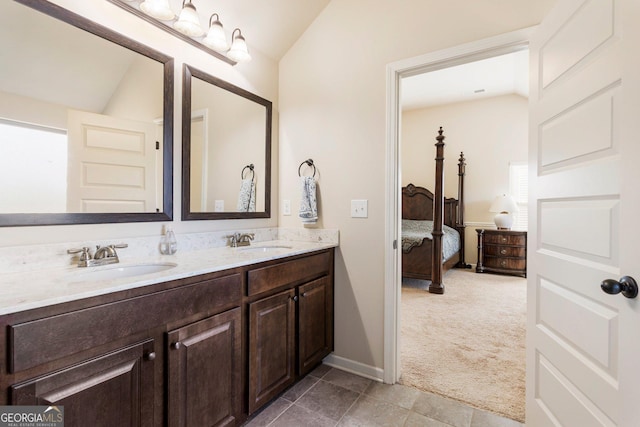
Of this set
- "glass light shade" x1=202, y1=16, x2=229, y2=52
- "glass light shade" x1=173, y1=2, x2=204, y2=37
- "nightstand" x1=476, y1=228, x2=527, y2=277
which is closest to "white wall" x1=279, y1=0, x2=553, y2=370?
"glass light shade" x1=202, y1=16, x2=229, y2=52

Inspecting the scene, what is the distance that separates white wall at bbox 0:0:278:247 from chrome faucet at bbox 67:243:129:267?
0.07 metres

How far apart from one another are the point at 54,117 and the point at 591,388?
2381 mm

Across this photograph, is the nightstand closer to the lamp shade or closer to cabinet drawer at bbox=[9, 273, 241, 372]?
the lamp shade

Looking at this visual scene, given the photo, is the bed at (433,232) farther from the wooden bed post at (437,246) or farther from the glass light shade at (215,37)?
the glass light shade at (215,37)

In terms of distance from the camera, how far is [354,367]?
2.12m

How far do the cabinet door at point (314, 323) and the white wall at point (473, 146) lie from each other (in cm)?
438

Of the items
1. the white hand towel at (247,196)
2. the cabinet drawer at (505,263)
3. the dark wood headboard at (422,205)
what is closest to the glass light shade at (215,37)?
the white hand towel at (247,196)

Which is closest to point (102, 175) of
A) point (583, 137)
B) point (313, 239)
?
point (313, 239)

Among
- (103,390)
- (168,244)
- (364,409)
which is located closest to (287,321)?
(364,409)

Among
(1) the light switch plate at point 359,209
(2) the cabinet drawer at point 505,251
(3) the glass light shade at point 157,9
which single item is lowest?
(2) the cabinet drawer at point 505,251

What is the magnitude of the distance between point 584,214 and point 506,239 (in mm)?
4315

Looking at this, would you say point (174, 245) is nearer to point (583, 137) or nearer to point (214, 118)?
point (214, 118)

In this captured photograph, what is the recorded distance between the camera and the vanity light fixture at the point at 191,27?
4.95 ft

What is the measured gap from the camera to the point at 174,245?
5.52ft
